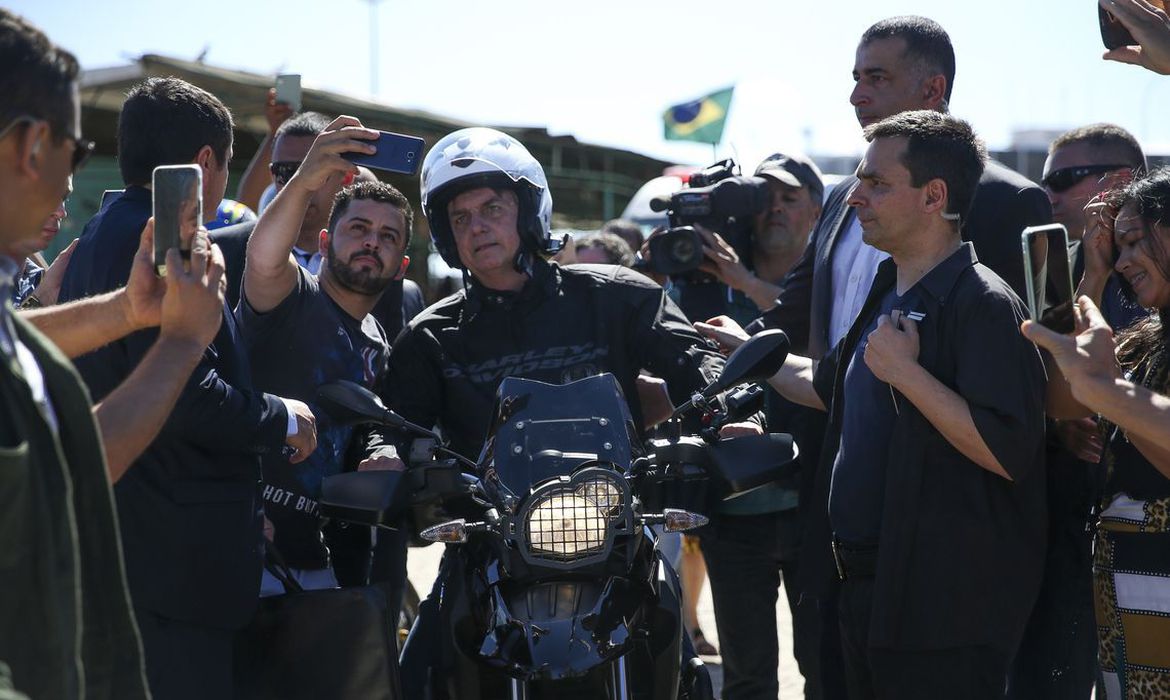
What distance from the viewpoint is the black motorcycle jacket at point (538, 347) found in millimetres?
3867

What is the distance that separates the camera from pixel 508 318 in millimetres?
3988

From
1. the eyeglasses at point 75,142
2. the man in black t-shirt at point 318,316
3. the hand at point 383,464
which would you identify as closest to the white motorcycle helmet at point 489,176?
the man in black t-shirt at point 318,316

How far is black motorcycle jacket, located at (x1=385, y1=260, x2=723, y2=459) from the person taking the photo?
3867 millimetres

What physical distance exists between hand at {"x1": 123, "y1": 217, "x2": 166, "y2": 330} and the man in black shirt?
1796 mm

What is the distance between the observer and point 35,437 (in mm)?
1959

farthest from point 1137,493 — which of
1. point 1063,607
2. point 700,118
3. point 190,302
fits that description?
point 700,118

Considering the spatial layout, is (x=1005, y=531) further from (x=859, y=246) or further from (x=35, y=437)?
(x=35, y=437)

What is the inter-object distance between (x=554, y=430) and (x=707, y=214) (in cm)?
276

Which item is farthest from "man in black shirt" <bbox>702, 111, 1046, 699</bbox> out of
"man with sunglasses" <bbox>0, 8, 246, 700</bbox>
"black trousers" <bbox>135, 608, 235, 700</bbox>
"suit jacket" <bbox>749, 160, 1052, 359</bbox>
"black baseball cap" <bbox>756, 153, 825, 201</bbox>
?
"black baseball cap" <bbox>756, 153, 825, 201</bbox>

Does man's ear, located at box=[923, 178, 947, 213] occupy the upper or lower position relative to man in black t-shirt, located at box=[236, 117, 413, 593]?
upper

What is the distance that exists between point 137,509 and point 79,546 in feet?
4.27

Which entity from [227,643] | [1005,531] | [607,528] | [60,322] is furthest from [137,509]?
[1005,531]

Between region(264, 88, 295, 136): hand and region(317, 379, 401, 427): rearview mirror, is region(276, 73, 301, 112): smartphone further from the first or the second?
region(317, 379, 401, 427): rearview mirror

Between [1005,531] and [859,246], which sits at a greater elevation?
[859,246]
